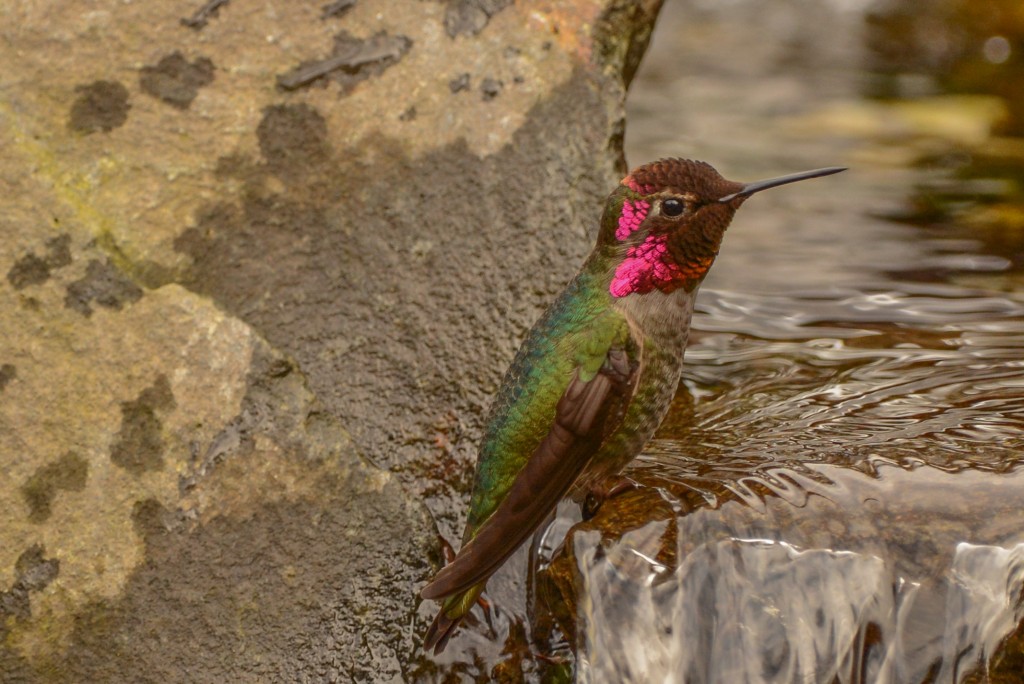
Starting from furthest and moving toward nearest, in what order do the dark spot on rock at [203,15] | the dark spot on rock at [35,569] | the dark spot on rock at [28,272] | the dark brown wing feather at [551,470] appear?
the dark spot on rock at [203,15], the dark spot on rock at [28,272], the dark spot on rock at [35,569], the dark brown wing feather at [551,470]

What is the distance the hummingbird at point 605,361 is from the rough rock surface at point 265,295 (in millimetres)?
432

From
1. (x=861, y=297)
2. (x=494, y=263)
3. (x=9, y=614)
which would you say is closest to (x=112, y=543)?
(x=9, y=614)

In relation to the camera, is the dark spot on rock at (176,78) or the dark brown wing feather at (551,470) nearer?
the dark brown wing feather at (551,470)

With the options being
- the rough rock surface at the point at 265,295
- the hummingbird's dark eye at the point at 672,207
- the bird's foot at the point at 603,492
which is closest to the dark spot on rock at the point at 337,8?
the rough rock surface at the point at 265,295

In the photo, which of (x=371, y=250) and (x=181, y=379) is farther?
(x=371, y=250)

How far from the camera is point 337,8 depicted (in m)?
4.48

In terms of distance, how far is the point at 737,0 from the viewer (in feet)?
39.8

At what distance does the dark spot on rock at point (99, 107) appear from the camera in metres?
4.10

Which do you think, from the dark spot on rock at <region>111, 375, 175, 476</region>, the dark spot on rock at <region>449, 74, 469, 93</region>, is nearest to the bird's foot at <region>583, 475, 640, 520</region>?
the dark spot on rock at <region>111, 375, 175, 476</region>

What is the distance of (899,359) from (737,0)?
8.30m

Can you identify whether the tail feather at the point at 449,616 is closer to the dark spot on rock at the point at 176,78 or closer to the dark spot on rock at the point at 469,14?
the dark spot on rock at the point at 176,78

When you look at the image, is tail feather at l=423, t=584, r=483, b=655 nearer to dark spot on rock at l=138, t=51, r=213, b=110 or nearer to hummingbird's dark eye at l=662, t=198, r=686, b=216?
hummingbird's dark eye at l=662, t=198, r=686, b=216

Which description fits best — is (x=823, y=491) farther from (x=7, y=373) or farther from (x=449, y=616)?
(x=7, y=373)

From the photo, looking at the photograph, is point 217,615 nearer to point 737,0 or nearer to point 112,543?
point 112,543
